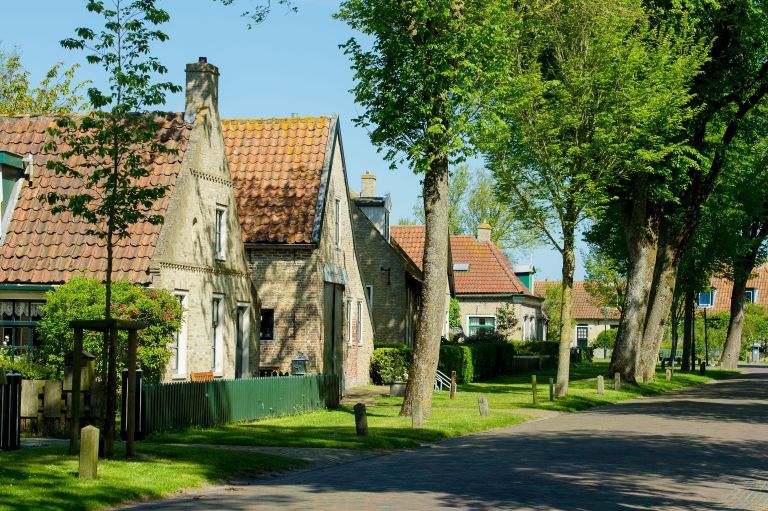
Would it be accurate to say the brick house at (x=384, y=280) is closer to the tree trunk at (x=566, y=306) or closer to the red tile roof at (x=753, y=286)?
the tree trunk at (x=566, y=306)

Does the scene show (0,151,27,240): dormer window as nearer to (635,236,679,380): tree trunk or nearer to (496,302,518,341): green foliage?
(635,236,679,380): tree trunk

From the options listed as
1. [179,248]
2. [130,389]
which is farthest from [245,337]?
[130,389]

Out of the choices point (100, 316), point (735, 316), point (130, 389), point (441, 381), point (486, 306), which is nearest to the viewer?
point (130, 389)

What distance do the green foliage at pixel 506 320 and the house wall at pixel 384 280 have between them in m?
20.7

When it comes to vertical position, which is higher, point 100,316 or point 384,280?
point 384,280

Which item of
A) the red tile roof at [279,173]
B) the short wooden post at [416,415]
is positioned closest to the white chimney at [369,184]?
the red tile roof at [279,173]

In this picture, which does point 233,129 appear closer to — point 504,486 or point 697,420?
point 697,420

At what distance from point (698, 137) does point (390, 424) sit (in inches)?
989

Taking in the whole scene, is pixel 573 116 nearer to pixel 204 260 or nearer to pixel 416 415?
pixel 204 260

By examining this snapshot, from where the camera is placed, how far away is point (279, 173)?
126 ft

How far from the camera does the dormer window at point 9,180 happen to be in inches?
457

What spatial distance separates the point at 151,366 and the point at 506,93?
1106 centimetres

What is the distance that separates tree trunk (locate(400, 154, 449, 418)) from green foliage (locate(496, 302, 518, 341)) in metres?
41.4

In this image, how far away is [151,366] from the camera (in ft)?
90.6
